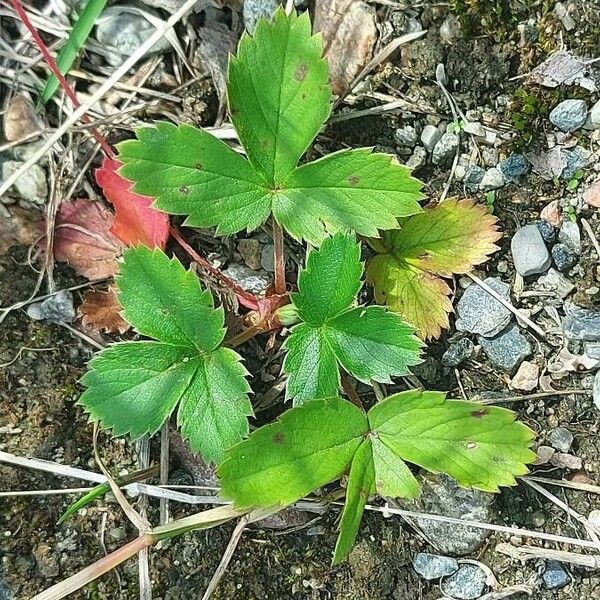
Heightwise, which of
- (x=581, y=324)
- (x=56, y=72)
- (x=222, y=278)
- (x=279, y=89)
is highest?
(x=56, y=72)

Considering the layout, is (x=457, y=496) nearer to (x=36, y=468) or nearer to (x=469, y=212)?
(x=469, y=212)

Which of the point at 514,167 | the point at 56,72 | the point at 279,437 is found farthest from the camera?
the point at 514,167

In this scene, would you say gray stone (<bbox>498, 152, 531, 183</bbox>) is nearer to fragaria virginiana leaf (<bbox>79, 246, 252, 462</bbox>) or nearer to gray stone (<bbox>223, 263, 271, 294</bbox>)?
gray stone (<bbox>223, 263, 271, 294</bbox>)

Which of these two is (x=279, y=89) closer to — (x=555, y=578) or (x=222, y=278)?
(x=222, y=278)

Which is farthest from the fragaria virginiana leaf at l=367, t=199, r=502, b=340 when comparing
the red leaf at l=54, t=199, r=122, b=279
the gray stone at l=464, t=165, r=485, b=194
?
the red leaf at l=54, t=199, r=122, b=279

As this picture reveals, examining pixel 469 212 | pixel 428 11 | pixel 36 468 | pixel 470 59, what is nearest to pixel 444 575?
pixel 469 212

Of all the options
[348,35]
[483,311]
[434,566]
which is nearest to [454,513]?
[434,566]

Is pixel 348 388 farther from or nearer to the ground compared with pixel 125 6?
nearer to the ground
